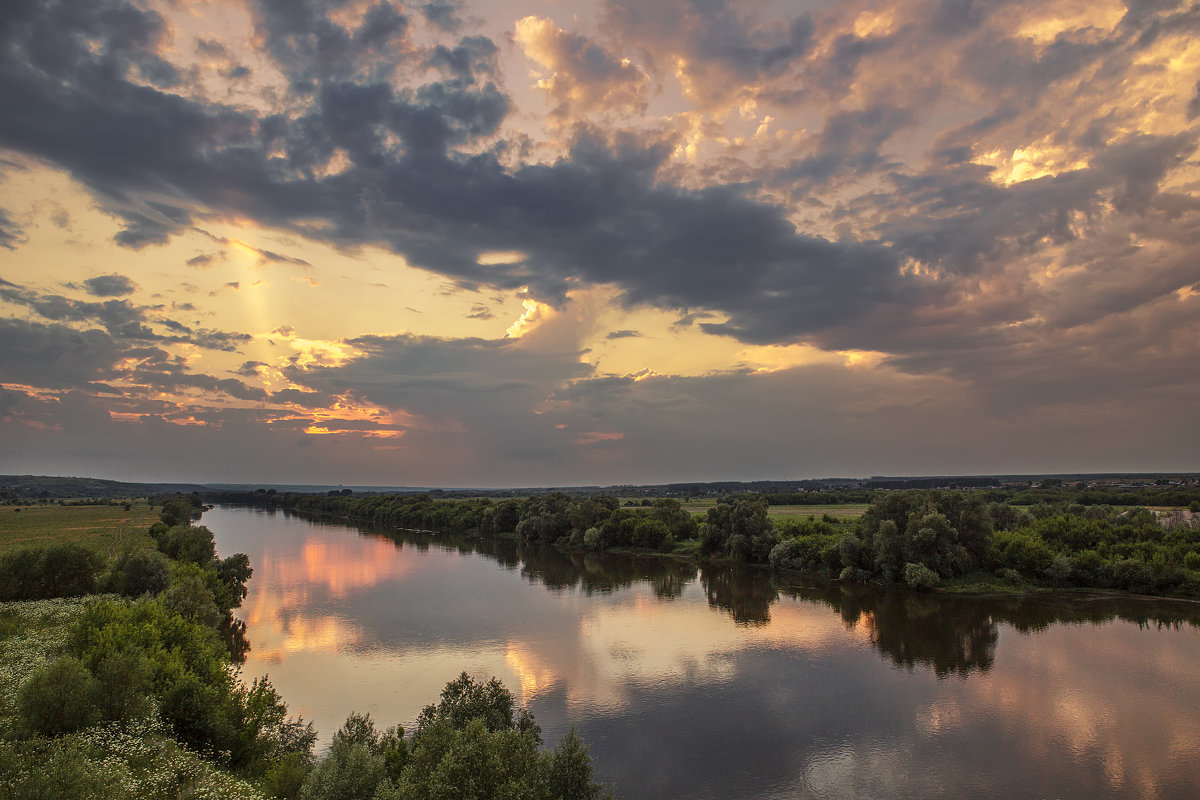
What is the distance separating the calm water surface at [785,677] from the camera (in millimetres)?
23547

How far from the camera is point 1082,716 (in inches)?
1113

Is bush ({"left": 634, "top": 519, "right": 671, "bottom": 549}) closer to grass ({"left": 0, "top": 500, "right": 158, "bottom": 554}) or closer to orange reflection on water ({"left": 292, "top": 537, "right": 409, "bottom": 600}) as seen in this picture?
orange reflection on water ({"left": 292, "top": 537, "right": 409, "bottom": 600})

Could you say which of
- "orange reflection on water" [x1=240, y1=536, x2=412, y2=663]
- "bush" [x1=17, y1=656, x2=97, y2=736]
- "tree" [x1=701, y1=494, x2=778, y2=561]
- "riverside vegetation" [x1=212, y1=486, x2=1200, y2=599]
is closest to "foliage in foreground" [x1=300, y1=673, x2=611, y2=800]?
"bush" [x1=17, y1=656, x2=97, y2=736]

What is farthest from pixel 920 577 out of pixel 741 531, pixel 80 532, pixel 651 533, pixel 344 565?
pixel 80 532

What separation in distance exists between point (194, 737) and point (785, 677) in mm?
27517

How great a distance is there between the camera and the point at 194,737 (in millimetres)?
21875

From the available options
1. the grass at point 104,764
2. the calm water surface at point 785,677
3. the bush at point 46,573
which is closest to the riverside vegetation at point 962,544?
the calm water surface at point 785,677

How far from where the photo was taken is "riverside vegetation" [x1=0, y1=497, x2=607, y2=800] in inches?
592

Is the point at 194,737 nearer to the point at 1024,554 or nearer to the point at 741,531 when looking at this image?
the point at 741,531

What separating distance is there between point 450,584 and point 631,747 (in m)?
43.3

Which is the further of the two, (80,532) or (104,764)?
(80,532)

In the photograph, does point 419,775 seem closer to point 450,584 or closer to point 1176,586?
point 450,584

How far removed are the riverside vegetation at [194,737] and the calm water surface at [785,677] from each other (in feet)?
17.6

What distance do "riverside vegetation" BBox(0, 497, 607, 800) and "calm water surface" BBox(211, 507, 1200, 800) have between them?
5358 millimetres
